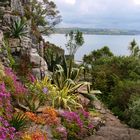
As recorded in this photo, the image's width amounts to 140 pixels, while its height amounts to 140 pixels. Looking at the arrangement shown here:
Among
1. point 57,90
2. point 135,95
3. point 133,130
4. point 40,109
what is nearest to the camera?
point 40,109

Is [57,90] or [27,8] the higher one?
[27,8]

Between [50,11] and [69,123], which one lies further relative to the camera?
[50,11]

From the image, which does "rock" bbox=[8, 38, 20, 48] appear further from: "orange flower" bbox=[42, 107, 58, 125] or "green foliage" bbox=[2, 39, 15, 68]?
"orange flower" bbox=[42, 107, 58, 125]

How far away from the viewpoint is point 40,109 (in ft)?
33.5

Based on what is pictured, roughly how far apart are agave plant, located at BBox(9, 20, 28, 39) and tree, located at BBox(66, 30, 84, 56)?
17.1 metres

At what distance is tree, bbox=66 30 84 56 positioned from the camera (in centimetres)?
3238

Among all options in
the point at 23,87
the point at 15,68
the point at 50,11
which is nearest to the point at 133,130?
the point at 23,87

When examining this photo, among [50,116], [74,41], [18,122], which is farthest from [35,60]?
[74,41]

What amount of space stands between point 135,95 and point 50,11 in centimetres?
2321

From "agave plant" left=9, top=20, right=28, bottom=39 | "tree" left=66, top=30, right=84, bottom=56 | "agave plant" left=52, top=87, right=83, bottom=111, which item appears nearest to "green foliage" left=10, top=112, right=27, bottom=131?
"agave plant" left=52, top=87, right=83, bottom=111

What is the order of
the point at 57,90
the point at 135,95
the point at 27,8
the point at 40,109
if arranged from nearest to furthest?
1. the point at 40,109
2. the point at 57,90
3. the point at 135,95
4. the point at 27,8

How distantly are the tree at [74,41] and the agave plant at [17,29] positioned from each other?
17093 mm

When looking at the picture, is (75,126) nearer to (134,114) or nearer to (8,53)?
(134,114)

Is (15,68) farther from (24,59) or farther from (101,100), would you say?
(101,100)
